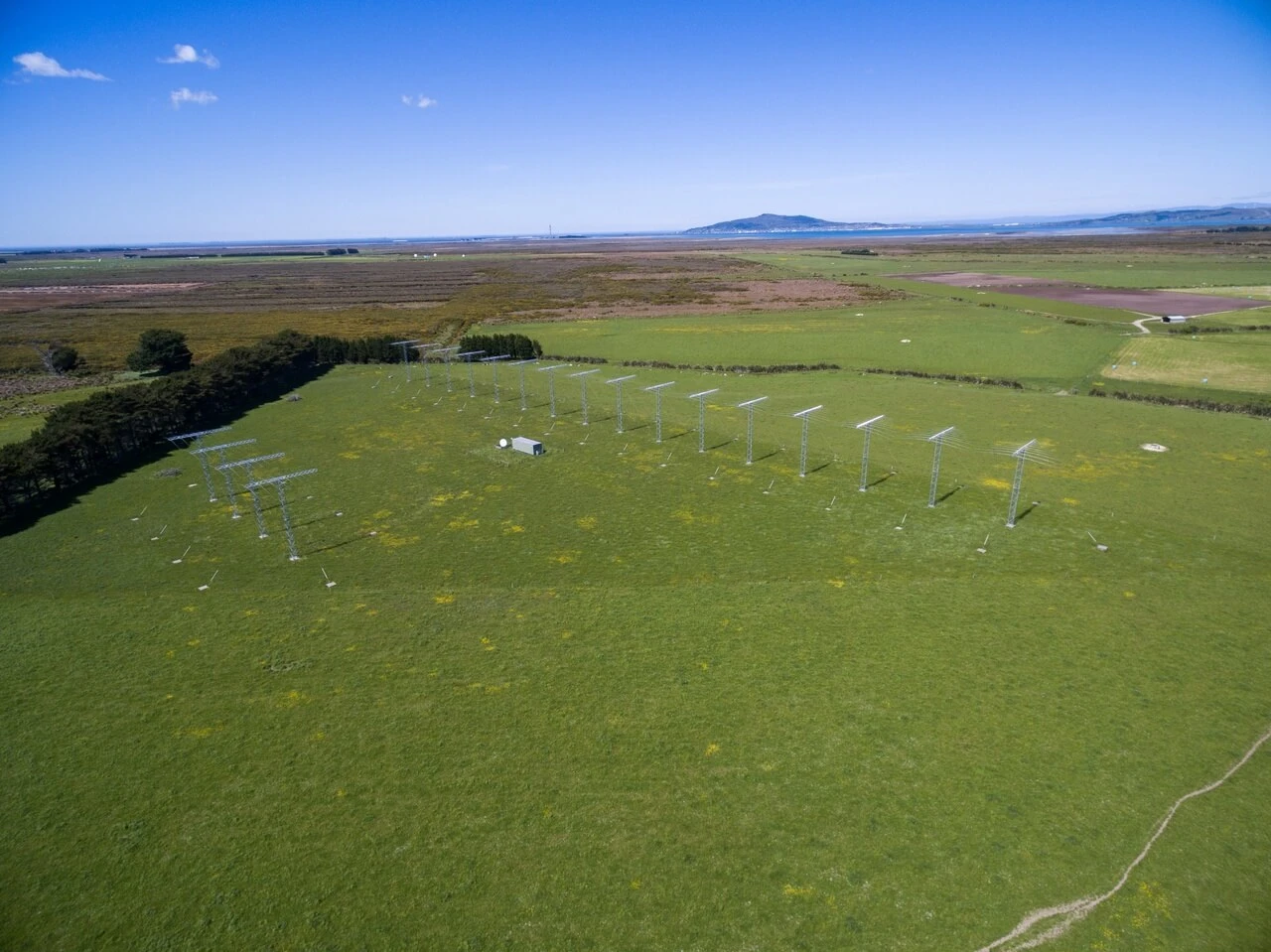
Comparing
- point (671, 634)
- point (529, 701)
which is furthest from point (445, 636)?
point (671, 634)

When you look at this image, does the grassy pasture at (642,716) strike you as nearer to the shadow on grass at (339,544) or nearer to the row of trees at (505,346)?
the shadow on grass at (339,544)

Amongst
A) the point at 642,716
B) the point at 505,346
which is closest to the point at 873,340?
the point at 505,346

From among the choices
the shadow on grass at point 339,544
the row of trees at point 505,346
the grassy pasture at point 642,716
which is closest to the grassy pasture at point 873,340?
the row of trees at point 505,346

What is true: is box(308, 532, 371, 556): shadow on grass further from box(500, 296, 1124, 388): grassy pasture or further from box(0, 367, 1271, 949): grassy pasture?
box(500, 296, 1124, 388): grassy pasture

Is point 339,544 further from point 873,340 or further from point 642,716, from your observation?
point 873,340

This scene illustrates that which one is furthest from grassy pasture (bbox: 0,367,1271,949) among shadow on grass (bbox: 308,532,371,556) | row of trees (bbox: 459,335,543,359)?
row of trees (bbox: 459,335,543,359)
